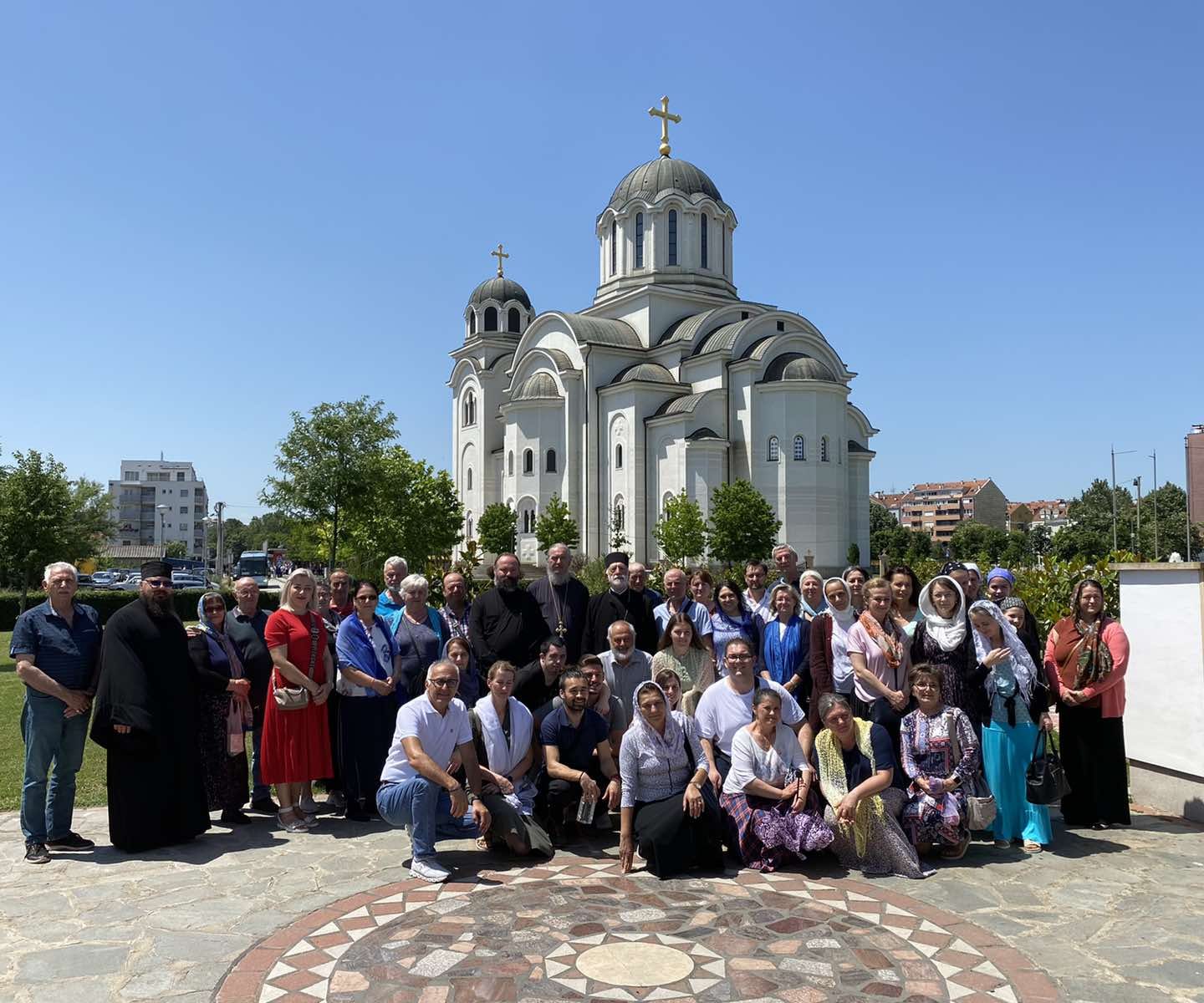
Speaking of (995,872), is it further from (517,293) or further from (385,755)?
(517,293)

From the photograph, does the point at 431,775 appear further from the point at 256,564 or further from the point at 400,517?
the point at 256,564

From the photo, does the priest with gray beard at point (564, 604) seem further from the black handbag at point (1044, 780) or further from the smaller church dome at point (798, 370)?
the smaller church dome at point (798, 370)

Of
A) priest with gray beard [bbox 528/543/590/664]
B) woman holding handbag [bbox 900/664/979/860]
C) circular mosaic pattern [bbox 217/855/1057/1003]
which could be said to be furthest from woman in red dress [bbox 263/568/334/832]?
woman holding handbag [bbox 900/664/979/860]

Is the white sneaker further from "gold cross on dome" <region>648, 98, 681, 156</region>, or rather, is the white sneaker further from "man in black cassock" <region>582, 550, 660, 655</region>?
"gold cross on dome" <region>648, 98, 681, 156</region>

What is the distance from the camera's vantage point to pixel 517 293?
52188mm

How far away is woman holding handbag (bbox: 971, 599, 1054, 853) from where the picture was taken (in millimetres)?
6332

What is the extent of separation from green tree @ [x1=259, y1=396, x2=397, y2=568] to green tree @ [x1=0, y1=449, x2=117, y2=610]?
33.5ft

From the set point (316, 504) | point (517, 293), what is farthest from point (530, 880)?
point (517, 293)

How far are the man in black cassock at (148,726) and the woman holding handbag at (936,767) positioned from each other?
4.92m

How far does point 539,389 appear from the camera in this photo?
140 feet

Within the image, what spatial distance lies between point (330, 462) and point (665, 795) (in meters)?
27.6

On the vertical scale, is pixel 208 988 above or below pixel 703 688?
below

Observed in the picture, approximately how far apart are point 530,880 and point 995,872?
2.90m

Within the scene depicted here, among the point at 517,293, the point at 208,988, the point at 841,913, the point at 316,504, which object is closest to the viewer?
the point at 208,988
